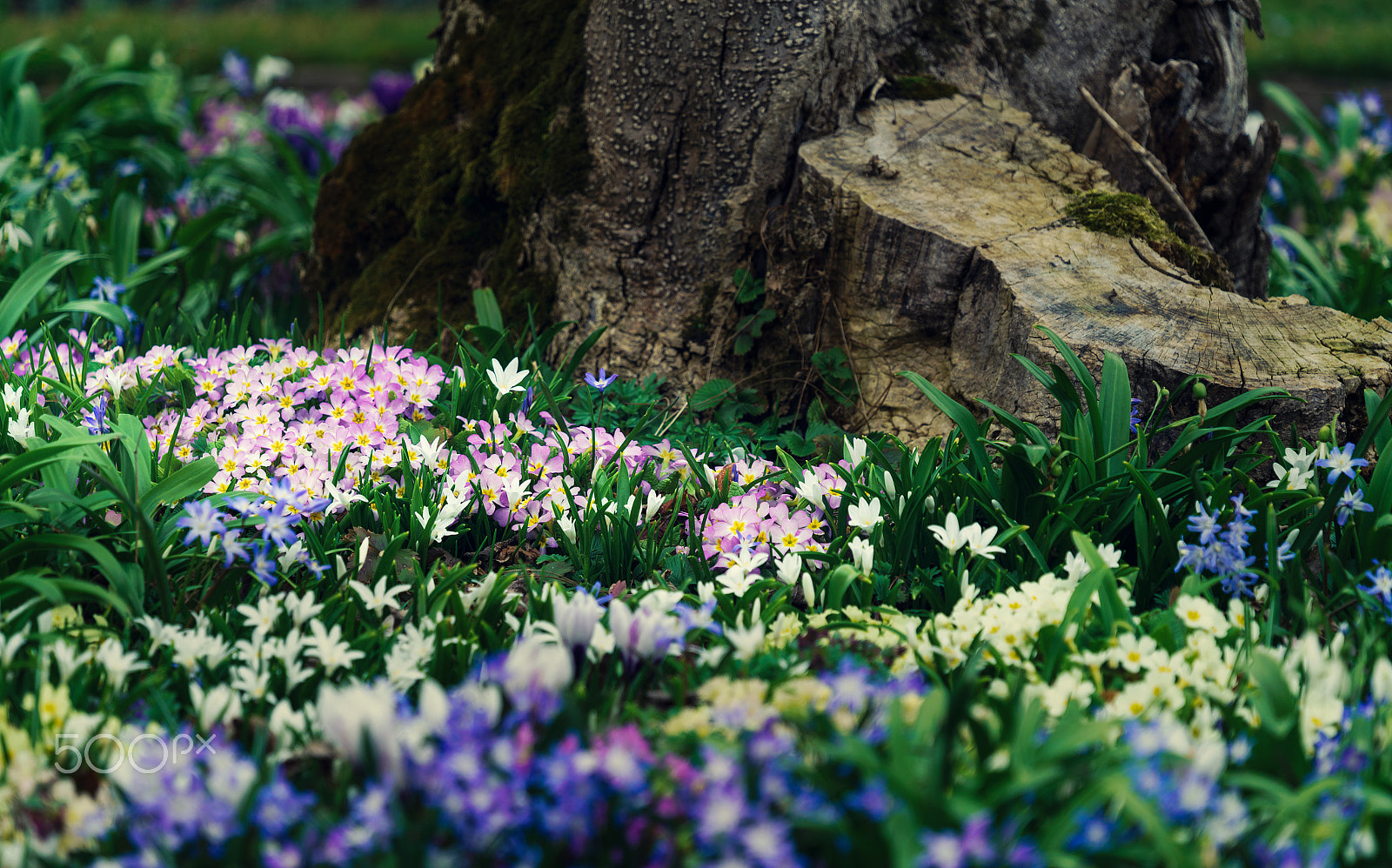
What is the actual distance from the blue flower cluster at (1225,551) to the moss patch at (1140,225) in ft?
3.09

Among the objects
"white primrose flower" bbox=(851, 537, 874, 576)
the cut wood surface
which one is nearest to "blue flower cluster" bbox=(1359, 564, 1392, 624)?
the cut wood surface

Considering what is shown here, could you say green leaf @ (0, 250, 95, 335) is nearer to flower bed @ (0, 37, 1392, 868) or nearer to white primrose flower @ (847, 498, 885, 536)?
flower bed @ (0, 37, 1392, 868)

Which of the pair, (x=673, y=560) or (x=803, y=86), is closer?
(x=673, y=560)

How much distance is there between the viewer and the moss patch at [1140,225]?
8.23 ft

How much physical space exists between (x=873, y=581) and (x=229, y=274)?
2745 mm

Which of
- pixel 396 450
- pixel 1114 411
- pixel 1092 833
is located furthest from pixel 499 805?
pixel 1114 411

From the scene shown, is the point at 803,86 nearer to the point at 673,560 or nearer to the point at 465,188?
the point at 465,188

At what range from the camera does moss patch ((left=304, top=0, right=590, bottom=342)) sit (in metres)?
2.87

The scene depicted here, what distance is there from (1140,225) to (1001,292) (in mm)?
547

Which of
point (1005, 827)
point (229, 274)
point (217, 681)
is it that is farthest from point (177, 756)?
point (229, 274)

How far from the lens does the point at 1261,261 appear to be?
11.2 feet

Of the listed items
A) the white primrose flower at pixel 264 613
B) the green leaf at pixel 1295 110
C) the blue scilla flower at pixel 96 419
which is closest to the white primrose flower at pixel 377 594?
the white primrose flower at pixel 264 613

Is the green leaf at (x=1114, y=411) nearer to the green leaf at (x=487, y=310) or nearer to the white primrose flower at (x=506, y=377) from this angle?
the white primrose flower at (x=506, y=377)

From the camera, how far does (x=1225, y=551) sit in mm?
1765
